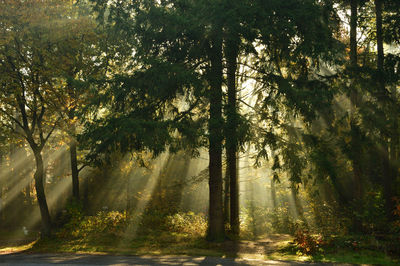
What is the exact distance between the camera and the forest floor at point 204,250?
477 inches

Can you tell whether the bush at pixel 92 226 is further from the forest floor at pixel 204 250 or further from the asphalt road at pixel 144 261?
the asphalt road at pixel 144 261

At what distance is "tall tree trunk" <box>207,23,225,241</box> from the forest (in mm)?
57

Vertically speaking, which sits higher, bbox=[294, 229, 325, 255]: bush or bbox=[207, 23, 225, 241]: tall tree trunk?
bbox=[207, 23, 225, 241]: tall tree trunk

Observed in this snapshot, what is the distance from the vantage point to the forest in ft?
44.7

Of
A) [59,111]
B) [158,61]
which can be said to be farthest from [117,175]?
[158,61]

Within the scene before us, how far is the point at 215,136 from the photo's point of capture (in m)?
13.6

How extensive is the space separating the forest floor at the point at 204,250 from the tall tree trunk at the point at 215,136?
74cm

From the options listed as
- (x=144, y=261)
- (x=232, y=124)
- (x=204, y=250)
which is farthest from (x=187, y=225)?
(x=232, y=124)

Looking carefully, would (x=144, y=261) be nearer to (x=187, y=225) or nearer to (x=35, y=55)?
(x=187, y=225)

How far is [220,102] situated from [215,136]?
1.88 metres

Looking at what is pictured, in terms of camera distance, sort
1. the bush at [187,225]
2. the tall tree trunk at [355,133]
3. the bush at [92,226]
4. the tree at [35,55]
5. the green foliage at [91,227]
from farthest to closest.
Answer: the bush at [92,226] → the green foliage at [91,227] → the bush at [187,225] → the tree at [35,55] → the tall tree trunk at [355,133]

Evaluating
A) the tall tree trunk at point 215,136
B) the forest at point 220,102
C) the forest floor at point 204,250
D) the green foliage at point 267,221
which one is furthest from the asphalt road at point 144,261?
the green foliage at point 267,221

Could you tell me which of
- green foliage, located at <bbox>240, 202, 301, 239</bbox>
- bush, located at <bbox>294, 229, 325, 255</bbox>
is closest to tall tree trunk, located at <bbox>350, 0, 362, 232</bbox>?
bush, located at <bbox>294, 229, 325, 255</bbox>

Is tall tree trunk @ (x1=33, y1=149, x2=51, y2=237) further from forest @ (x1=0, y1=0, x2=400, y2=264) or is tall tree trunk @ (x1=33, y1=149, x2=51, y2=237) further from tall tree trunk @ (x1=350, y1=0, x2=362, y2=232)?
tall tree trunk @ (x1=350, y1=0, x2=362, y2=232)
